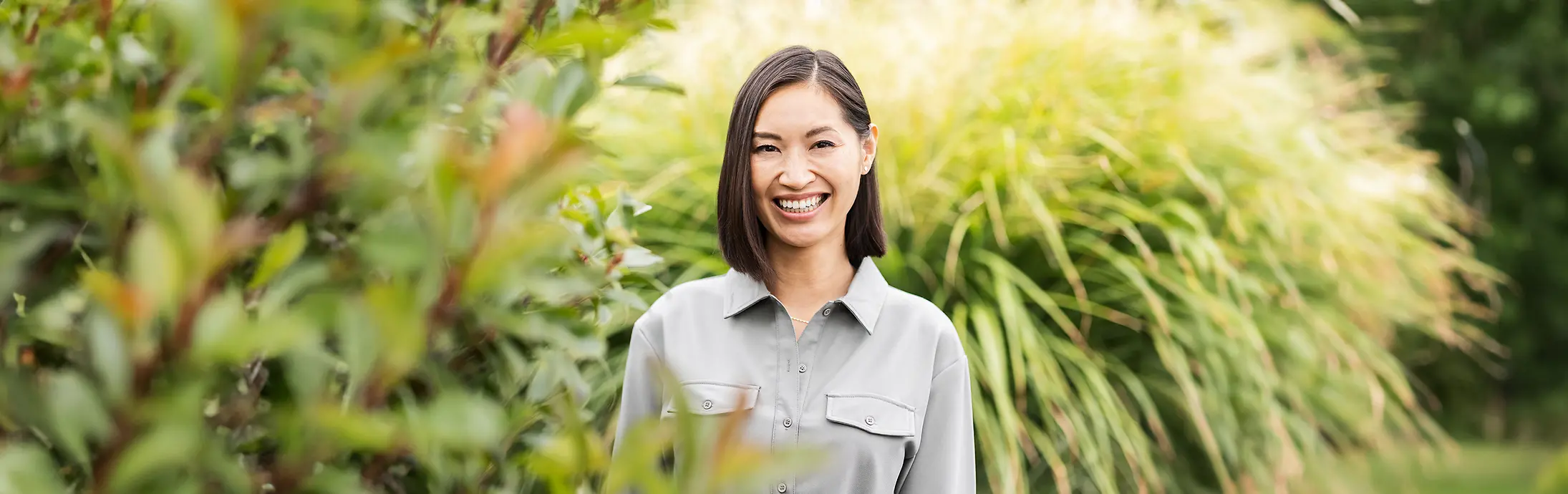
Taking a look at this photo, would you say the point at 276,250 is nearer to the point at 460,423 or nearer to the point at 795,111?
Result: the point at 460,423

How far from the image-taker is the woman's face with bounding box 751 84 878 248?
1.40m

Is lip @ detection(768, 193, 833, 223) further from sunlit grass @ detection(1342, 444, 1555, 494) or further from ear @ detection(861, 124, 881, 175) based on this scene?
sunlit grass @ detection(1342, 444, 1555, 494)

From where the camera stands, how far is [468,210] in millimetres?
496

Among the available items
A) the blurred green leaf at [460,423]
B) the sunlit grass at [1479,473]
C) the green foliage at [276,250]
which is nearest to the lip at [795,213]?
the green foliage at [276,250]

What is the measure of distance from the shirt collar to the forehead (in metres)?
0.20

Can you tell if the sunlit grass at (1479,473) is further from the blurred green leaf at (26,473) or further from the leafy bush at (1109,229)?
the blurred green leaf at (26,473)

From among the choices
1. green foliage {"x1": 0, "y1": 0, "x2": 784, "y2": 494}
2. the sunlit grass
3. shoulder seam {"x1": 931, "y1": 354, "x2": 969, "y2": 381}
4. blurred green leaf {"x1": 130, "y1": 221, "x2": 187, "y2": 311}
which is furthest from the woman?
the sunlit grass

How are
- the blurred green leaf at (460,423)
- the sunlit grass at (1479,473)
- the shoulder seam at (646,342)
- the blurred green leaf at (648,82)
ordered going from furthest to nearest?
the sunlit grass at (1479,473) < the shoulder seam at (646,342) < the blurred green leaf at (648,82) < the blurred green leaf at (460,423)

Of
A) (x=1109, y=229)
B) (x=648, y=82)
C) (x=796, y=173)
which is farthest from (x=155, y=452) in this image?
(x=1109, y=229)

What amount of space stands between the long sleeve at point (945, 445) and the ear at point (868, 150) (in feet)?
0.91

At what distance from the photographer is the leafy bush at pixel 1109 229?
2494 millimetres

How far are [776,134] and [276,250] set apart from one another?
0.94 m

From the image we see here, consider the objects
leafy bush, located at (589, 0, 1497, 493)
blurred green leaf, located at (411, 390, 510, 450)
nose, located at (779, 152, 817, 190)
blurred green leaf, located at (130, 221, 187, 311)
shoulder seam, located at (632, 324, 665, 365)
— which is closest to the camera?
blurred green leaf, located at (130, 221, 187, 311)

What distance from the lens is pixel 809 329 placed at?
4.82 ft
